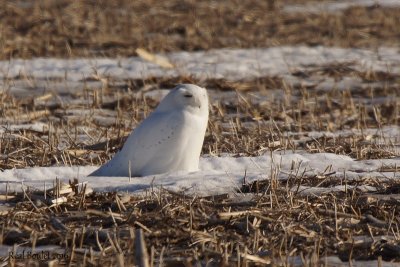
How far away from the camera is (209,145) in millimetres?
7289

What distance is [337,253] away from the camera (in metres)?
4.59

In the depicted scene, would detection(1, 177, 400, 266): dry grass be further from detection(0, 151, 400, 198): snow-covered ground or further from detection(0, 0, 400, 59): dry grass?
detection(0, 0, 400, 59): dry grass

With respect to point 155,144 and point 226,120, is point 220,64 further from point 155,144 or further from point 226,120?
point 155,144

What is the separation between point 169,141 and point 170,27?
29.0 ft

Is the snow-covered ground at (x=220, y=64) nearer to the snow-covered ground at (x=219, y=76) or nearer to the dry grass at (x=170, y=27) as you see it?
the snow-covered ground at (x=219, y=76)

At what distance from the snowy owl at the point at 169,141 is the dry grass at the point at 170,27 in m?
6.52

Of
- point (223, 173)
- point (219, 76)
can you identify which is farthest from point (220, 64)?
point (223, 173)

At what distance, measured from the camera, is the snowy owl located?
19.6 ft

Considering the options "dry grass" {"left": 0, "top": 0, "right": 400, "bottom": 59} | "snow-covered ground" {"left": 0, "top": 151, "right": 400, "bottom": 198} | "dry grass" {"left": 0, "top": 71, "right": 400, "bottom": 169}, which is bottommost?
"dry grass" {"left": 0, "top": 0, "right": 400, "bottom": 59}

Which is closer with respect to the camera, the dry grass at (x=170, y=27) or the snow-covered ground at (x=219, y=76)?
the snow-covered ground at (x=219, y=76)

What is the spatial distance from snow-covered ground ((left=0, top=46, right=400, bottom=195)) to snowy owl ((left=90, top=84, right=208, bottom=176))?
0.12 meters

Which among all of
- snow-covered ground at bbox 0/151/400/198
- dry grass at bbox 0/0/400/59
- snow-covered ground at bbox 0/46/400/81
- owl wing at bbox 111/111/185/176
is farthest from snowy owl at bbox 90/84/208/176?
dry grass at bbox 0/0/400/59

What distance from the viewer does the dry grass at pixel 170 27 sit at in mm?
13305

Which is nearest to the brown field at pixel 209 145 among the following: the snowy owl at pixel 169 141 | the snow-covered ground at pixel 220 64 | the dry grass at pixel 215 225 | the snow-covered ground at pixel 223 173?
the dry grass at pixel 215 225
